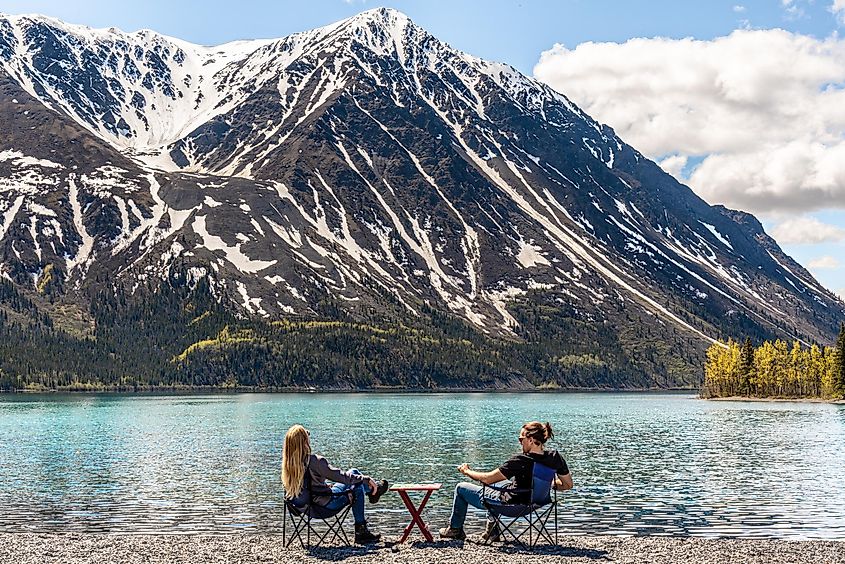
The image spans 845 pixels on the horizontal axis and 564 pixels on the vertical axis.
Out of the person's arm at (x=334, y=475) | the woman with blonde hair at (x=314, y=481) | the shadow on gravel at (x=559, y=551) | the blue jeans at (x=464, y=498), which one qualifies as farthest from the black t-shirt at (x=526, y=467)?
the person's arm at (x=334, y=475)

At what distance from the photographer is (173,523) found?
4081cm

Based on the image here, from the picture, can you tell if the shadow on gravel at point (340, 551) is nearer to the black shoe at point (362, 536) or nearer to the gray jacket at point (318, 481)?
the black shoe at point (362, 536)

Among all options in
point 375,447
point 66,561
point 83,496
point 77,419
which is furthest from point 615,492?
point 77,419

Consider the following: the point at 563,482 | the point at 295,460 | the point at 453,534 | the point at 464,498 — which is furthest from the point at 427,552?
the point at 295,460

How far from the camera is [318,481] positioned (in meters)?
29.8

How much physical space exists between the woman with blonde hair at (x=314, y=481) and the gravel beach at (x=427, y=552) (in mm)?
1470

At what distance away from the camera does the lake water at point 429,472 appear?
134 feet

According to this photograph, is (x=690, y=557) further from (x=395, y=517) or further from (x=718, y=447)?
(x=718, y=447)

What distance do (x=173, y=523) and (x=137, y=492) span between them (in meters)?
11.8

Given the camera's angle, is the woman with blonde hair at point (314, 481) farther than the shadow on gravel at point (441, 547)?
Yes

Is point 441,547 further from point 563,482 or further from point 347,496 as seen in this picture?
point 563,482

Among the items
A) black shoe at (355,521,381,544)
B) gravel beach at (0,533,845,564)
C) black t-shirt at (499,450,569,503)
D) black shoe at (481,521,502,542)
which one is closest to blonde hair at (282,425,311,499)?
A: gravel beach at (0,533,845,564)

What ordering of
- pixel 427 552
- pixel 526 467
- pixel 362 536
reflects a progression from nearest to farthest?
pixel 427 552, pixel 526 467, pixel 362 536

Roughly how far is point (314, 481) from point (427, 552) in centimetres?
399
